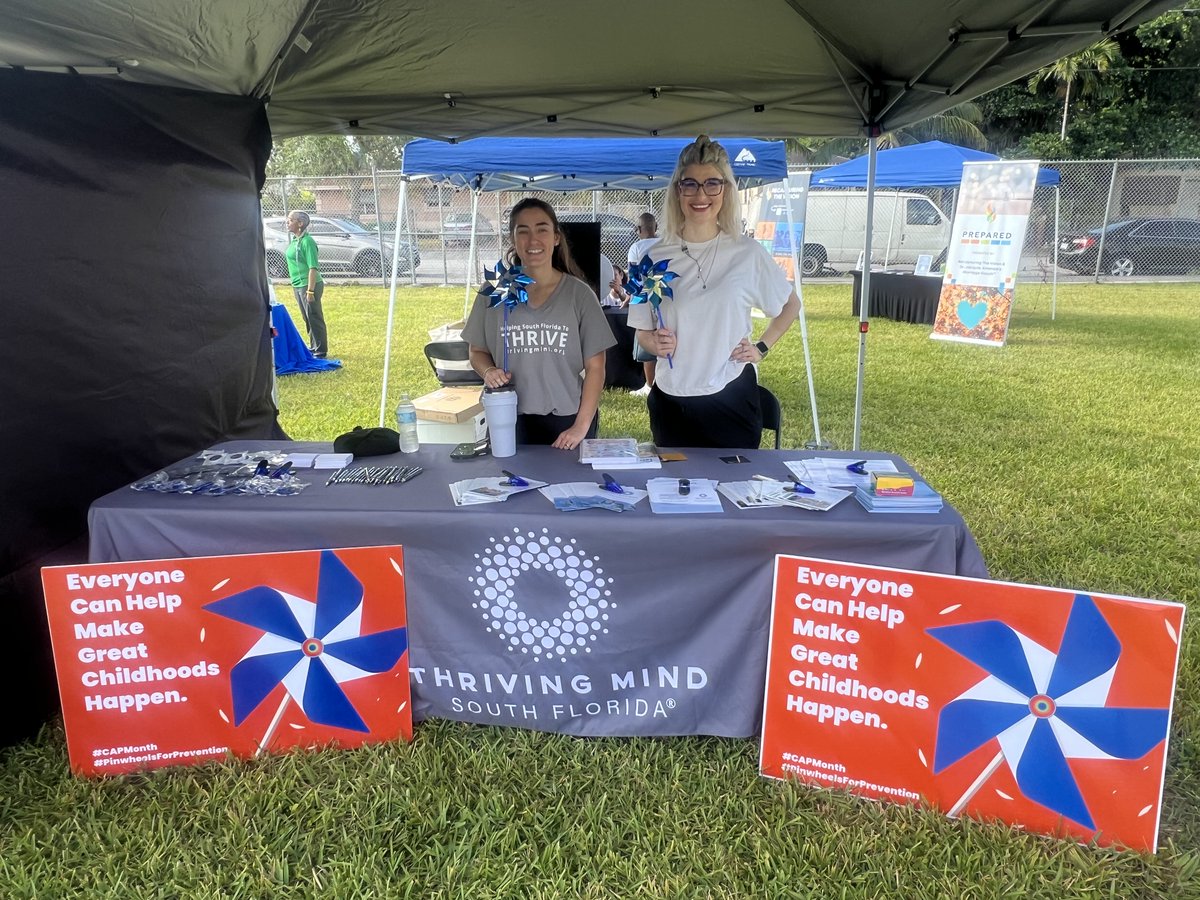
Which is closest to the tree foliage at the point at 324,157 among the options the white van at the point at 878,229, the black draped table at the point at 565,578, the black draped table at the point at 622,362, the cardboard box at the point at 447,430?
the white van at the point at 878,229

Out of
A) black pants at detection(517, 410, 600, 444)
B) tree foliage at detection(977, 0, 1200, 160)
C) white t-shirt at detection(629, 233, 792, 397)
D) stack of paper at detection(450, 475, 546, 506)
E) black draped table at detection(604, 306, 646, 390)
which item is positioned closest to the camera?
stack of paper at detection(450, 475, 546, 506)

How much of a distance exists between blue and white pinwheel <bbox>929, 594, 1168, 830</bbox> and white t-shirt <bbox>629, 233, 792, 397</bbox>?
116 cm

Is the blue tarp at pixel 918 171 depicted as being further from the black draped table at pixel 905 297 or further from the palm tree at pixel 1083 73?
the palm tree at pixel 1083 73

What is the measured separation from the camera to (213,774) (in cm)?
197

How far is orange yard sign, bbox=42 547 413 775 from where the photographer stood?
6.24 feet

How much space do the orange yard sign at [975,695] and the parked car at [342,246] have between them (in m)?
13.0

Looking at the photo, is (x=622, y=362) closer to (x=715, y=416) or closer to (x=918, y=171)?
(x=715, y=416)

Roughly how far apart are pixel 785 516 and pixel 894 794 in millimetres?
713

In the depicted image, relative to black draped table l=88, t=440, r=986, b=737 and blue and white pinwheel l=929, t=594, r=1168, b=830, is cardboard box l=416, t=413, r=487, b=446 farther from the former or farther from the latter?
blue and white pinwheel l=929, t=594, r=1168, b=830

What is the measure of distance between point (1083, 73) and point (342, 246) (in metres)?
18.6

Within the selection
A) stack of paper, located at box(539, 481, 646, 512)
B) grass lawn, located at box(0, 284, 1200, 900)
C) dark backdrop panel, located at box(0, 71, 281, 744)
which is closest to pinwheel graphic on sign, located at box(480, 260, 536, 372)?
stack of paper, located at box(539, 481, 646, 512)

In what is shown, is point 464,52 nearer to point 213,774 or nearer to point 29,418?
point 29,418

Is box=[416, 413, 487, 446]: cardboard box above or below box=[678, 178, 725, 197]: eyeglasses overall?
below

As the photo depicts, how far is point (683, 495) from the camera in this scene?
2049 mm
